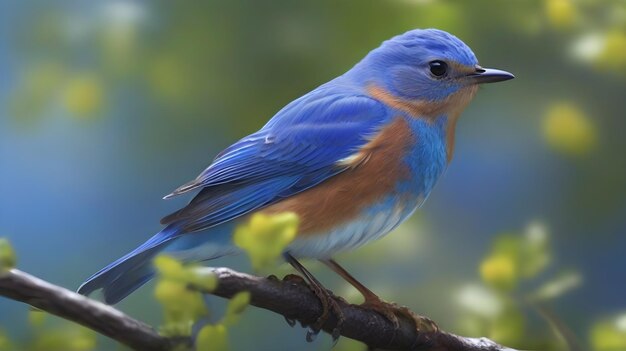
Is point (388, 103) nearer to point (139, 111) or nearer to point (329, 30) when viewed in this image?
point (329, 30)

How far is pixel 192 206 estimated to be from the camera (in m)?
1.14

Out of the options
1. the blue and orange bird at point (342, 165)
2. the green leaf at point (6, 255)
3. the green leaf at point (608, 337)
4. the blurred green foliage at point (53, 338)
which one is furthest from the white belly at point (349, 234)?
the green leaf at point (6, 255)

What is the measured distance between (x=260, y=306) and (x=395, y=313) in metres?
0.28

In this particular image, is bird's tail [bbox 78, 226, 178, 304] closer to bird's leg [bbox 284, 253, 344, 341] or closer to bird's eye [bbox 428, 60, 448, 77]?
bird's leg [bbox 284, 253, 344, 341]

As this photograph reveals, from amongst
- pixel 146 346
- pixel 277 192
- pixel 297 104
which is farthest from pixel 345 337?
pixel 146 346

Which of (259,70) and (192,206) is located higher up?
(259,70)

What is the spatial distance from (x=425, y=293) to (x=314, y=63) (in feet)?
1.29

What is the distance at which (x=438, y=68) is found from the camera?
1.26 metres

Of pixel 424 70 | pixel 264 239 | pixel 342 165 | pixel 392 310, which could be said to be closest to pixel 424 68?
pixel 424 70

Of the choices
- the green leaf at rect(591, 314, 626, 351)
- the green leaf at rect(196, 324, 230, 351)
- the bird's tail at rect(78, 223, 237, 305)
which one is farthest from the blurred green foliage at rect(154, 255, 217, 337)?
the green leaf at rect(591, 314, 626, 351)

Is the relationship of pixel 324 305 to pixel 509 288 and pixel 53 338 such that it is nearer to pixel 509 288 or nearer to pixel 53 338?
pixel 509 288

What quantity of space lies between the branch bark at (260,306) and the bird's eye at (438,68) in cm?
32

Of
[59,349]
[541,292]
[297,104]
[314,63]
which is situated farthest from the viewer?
[314,63]

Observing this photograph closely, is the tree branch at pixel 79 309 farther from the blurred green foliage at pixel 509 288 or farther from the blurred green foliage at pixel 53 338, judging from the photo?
the blurred green foliage at pixel 509 288
